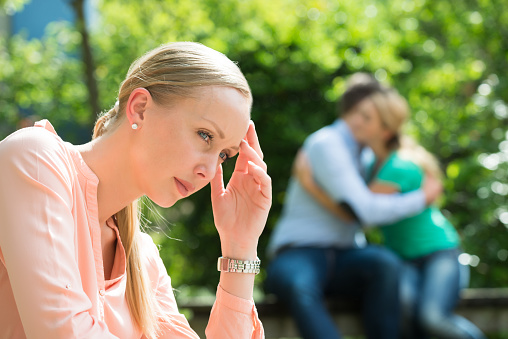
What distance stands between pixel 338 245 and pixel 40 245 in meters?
2.81

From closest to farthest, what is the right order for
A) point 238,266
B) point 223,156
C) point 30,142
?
point 30,142
point 223,156
point 238,266

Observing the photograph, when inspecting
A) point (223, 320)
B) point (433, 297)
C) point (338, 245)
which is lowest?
point (433, 297)

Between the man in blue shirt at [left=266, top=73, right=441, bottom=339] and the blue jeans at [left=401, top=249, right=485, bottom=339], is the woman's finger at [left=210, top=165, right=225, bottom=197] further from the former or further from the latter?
the blue jeans at [left=401, top=249, right=485, bottom=339]

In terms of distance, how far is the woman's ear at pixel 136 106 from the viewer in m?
1.77

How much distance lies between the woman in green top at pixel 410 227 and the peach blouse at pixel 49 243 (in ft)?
8.43

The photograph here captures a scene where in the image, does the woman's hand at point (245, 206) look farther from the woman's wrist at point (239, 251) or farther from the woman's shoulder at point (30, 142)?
the woman's shoulder at point (30, 142)

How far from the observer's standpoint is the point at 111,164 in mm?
1815

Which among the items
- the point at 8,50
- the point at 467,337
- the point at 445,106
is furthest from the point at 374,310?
the point at 8,50

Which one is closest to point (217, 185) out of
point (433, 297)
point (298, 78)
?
point (433, 297)

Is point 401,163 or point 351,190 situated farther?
point 401,163

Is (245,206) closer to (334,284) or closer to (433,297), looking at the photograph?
(334,284)

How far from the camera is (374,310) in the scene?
4.00 m

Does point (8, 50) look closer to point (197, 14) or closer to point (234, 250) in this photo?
point (197, 14)

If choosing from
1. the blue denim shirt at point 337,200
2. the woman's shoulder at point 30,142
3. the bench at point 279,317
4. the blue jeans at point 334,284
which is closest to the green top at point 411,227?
the blue denim shirt at point 337,200
